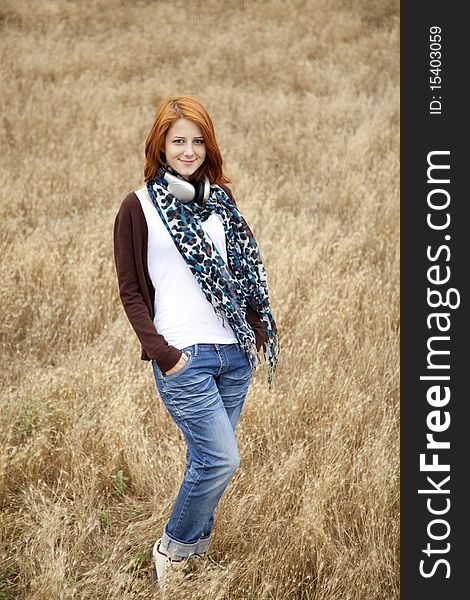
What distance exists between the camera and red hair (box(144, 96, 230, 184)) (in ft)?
8.00

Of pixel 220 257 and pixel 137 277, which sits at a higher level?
pixel 220 257

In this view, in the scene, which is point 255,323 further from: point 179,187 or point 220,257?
point 179,187

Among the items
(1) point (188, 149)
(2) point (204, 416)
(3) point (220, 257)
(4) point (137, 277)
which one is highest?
(1) point (188, 149)

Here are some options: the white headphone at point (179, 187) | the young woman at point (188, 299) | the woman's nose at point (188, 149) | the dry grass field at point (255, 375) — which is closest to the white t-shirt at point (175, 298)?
the young woman at point (188, 299)

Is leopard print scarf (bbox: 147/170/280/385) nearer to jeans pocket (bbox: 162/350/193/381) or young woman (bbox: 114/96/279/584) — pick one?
young woman (bbox: 114/96/279/584)

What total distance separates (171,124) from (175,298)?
709mm

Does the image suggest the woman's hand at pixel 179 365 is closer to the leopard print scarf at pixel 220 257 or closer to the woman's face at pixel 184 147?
the leopard print scarf at pixel 220 257

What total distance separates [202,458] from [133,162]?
7018 mm

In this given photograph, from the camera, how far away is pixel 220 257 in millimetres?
2506

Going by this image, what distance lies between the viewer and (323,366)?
4445 mm

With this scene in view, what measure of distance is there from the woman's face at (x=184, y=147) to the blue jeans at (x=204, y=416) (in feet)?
2.43

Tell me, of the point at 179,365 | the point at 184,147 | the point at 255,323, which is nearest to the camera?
the point at 179,365

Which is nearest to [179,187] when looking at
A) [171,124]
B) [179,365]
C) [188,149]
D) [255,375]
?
[188,149]

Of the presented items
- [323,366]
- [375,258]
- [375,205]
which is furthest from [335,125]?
[323,366]
